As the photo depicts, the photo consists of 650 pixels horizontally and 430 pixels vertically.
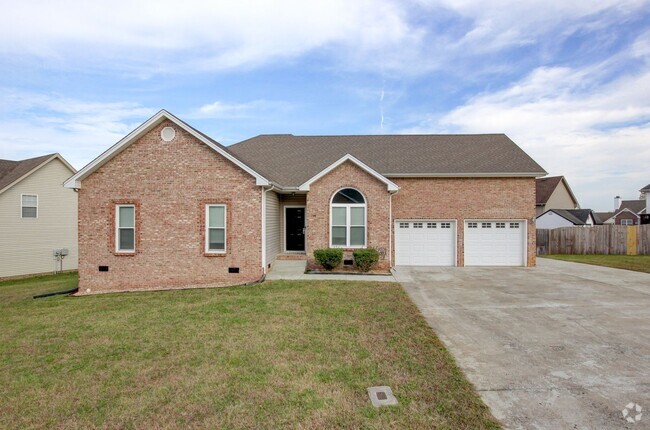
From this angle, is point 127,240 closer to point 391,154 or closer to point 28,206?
point 28,206

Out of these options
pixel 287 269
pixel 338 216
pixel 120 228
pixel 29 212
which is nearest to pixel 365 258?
pixel 338 216

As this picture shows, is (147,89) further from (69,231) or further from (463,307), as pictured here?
(463,307)

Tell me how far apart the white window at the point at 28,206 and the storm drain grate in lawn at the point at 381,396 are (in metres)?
23.9

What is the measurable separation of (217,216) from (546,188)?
38.0 m

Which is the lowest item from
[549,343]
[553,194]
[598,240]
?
[549,343]

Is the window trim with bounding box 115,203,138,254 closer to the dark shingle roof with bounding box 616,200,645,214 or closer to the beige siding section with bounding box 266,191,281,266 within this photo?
the beige siding section with bounding box 266,191,281,266

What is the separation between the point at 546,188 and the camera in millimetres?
38219

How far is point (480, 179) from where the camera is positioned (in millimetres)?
16234

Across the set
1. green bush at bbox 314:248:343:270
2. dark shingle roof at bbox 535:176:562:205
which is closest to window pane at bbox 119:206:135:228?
green bush at bbox 314:248:343:270

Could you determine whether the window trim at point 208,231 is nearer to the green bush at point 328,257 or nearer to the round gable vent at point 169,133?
the round gable vent at point 169,133

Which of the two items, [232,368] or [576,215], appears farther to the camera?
[576,215]

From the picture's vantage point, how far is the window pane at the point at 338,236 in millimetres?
14586

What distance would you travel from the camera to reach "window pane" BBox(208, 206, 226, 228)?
12.9 meters

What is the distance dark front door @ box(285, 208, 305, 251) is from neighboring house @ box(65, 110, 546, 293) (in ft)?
0.16
